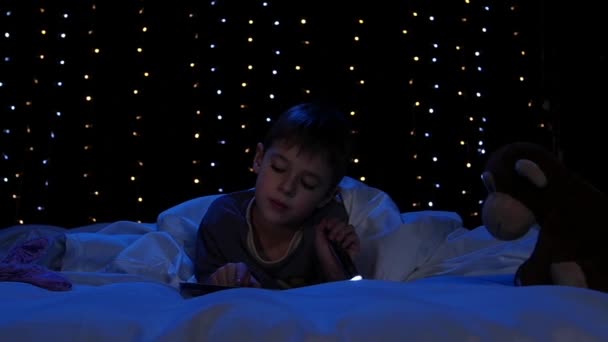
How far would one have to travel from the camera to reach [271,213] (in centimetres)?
183

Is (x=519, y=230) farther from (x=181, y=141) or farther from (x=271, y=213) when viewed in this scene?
(x=181, y=141)

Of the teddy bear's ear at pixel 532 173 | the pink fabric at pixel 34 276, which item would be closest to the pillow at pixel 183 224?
the pink fabric at pixel 34 276

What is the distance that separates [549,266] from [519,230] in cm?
9

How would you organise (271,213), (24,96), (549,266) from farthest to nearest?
(24,96) → (271,213) → (549,266)

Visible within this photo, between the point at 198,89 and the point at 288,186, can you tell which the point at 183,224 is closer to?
the point at 288,186

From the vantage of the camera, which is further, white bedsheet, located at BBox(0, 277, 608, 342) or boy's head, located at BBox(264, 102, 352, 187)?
boy's head, located at BBox(264, 102, 352, 187)

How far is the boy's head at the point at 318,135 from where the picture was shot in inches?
72.3

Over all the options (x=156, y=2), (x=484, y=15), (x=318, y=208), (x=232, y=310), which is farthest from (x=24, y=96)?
(x=232, y=310)

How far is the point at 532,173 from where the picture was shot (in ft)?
4.58

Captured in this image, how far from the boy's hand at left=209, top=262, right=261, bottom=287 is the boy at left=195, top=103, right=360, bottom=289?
0.15m

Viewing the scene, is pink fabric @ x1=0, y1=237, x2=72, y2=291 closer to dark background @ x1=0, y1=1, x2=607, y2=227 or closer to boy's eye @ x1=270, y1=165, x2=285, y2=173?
boy's eye @ x1=270, y1=165, x2=285, y2=173

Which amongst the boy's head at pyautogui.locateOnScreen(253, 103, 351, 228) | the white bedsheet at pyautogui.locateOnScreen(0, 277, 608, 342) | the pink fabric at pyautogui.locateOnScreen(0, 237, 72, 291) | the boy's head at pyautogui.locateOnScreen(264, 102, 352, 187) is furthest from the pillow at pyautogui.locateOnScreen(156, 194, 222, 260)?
the white bedsheet at pyautogui.locateOnScreen(0, 277, 608, 342)

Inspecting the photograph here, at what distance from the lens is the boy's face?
1802mm

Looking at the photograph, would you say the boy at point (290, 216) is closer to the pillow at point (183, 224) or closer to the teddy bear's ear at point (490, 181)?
the pillow at point (183, 224)
